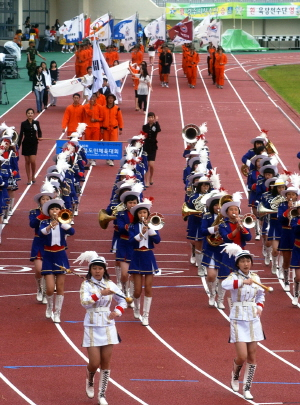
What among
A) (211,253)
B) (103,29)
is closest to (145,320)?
(211,253)

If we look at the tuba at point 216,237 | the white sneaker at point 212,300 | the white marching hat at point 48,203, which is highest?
the white marching hat at point 48,203

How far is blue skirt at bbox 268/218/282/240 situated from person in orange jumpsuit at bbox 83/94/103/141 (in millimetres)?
9435

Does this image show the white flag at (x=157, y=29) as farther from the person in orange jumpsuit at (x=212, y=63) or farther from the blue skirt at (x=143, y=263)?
the blue skirt at (x=143, y=263)

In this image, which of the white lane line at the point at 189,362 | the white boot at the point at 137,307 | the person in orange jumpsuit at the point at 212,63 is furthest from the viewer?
the person in orange jumpsuit at the point at 212,63

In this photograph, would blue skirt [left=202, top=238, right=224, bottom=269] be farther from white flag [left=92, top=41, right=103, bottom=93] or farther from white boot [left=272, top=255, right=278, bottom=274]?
white flag [left=92, top=41, right=103, bottom=93]

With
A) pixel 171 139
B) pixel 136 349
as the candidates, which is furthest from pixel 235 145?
pixel 136 349

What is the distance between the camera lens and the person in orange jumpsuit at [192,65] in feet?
117

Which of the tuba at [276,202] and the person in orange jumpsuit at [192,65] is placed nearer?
the tuba at [276,202]

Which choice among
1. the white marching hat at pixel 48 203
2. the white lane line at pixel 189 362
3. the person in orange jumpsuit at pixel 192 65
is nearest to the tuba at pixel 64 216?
the white marching hat at pixel 48 203

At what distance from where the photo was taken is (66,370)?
1071 centimetres

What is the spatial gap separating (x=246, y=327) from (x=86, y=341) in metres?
1.67

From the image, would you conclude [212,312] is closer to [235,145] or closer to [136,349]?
[136,349]

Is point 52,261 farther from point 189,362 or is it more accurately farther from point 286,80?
point 286,80

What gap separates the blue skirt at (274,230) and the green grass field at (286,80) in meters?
17.5
